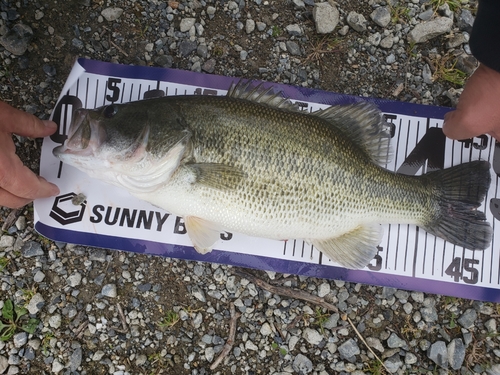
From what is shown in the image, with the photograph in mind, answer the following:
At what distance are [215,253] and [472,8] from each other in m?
2.74

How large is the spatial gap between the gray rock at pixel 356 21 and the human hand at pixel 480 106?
1.05 meters

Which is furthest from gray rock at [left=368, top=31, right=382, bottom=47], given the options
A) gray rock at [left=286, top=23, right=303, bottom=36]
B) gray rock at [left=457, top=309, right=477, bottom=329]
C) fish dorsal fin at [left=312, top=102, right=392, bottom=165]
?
gray rock at [left=457, top=309, right=477, bottom=329]

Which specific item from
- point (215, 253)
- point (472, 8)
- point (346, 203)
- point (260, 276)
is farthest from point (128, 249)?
point (472, 8)

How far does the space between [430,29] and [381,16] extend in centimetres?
38

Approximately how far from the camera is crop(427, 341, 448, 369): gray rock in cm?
287

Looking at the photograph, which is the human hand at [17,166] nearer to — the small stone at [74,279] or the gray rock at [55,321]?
the small stone at [74,279]

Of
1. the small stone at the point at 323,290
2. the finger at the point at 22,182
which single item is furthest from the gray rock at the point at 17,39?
the small stone at the point at 323,290

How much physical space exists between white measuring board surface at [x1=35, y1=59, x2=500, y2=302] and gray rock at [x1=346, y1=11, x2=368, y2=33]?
3.34 feet

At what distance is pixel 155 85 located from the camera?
2.95m

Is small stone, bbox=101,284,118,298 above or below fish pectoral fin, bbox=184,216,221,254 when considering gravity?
below

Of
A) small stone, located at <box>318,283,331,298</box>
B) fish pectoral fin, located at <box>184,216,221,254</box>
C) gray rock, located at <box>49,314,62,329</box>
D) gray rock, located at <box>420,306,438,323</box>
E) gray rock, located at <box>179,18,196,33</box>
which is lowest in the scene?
gray rock, located at <box>49,314,62,329</box>

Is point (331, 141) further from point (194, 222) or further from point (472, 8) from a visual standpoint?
point (472, 8)

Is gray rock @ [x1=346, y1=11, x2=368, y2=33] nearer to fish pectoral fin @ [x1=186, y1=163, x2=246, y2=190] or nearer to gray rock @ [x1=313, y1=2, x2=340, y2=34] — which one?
gray rock @ [x1=313, y1=2, x2=340, y2=34]

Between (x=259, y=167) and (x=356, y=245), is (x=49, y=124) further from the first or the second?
(x=356, y=245)
